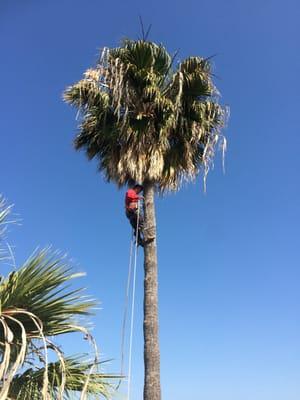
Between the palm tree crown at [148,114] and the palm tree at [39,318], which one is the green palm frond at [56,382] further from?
A: the palm tree crown at [148,114]

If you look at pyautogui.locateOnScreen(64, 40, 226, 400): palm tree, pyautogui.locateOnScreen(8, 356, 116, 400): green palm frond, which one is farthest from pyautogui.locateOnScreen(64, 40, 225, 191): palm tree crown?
pyautogui.locateOnScreen(8, 356, 116, 400): green palm frond

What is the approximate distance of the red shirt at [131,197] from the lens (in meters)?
11.5

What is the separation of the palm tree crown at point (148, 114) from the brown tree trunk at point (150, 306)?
686mm

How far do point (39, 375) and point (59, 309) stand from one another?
0.73m

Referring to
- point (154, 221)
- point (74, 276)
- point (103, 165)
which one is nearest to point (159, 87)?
point (103, 165)

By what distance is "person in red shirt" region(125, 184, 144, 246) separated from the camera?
11438 millimetres

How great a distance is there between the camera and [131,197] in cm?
1155

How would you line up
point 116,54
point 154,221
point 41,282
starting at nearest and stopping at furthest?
point 41,282 < point 154,221 < point 116,54

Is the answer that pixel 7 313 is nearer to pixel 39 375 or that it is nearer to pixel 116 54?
pixel 39 375

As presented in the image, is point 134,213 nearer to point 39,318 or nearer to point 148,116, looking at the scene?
point 148,116

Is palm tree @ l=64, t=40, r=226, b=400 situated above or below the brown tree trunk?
above

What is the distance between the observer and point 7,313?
18.1ft

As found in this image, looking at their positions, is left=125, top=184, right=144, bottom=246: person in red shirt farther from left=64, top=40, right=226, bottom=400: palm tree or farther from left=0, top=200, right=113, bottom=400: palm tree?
left=0, top=200, right=113, bottom=400: palm tree

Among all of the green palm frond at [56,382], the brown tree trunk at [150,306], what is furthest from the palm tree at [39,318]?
the brown tree trunk at [150,306]
